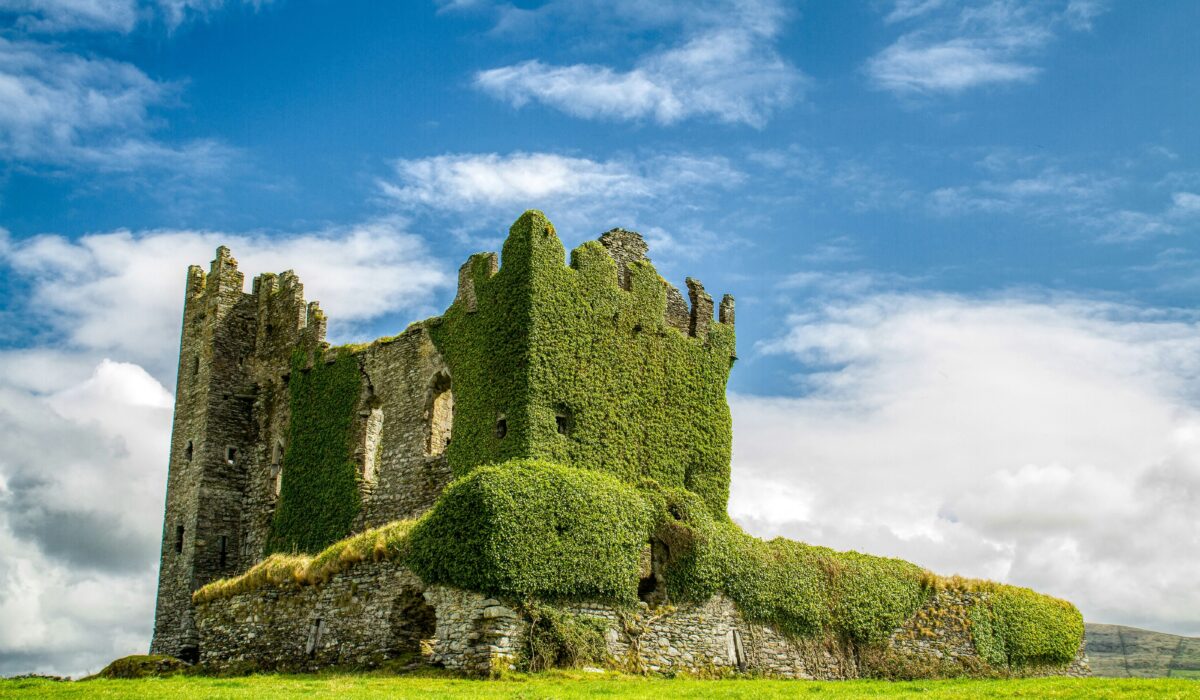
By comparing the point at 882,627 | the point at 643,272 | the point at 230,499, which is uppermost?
the point at 643,272

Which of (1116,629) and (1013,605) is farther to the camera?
(1116,629)

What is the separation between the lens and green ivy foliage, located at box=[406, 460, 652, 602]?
25.6m

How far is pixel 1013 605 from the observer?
36688 mm

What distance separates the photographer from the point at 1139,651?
493ft

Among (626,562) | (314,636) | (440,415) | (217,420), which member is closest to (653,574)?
(626,562)

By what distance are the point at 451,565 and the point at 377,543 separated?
10.2 ft

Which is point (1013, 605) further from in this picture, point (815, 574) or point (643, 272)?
point (643, 272)

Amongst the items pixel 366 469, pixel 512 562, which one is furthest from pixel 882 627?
pixel 366 469

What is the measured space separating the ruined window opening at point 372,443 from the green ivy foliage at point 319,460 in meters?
0.41

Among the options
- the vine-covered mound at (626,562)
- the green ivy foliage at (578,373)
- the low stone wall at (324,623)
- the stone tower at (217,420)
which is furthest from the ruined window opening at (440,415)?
the stone tower at (217,420)

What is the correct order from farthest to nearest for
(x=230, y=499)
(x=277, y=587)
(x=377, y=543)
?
1. (x=230, y=499)
2. (x=277, y=587)
3. (x=377, y=543)

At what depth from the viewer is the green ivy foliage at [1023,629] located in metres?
35.7

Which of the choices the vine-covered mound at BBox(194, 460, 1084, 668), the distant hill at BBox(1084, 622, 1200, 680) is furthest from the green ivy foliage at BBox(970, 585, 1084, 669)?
the distant hill at BBox(1084, 622, 1200, 680)

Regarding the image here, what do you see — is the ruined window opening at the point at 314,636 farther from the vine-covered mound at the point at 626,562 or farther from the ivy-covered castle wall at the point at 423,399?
the ivy-covered castle wall at the point at 423,399
